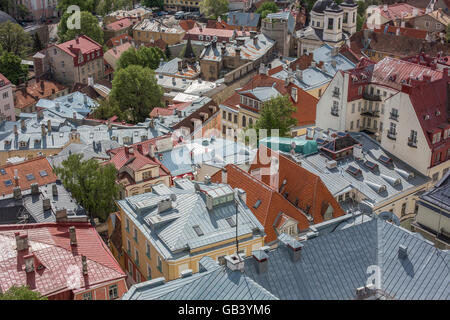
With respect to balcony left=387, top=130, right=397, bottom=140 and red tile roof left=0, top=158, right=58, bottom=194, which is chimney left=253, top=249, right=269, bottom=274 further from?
red tile roof left=0, top=158, right=58, bottom=194

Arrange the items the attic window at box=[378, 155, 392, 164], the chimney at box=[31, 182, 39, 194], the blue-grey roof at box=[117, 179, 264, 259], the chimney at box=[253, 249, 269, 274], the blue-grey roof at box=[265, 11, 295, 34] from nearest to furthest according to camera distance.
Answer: the chimney at box=[253, 249, 269, 274] < the blue-grey roof at box=[117, 179, 264, 259] < the chimney at box=[31, 182, 39, 194] < the attic window at box=[378, 155, 392, 164] < the blue-grey roof at box=[265, 11, 295, 34]

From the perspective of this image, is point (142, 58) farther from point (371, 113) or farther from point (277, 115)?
point (371, 113)

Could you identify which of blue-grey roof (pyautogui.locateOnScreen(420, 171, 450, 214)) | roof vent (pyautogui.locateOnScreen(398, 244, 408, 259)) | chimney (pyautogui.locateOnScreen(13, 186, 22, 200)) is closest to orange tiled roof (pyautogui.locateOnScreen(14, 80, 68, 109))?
chimney (pyautogui.locateOnScreen(13, 186, 22, 200))

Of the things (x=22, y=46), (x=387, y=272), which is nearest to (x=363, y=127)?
(x=387, y=272)

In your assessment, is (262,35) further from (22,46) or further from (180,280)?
(180,280)

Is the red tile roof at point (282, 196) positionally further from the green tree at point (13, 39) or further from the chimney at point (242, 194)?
the green tree at point (13, 39)

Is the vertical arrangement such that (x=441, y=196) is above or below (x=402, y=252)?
below

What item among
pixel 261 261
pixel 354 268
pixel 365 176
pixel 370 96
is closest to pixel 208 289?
pixel 261 261
